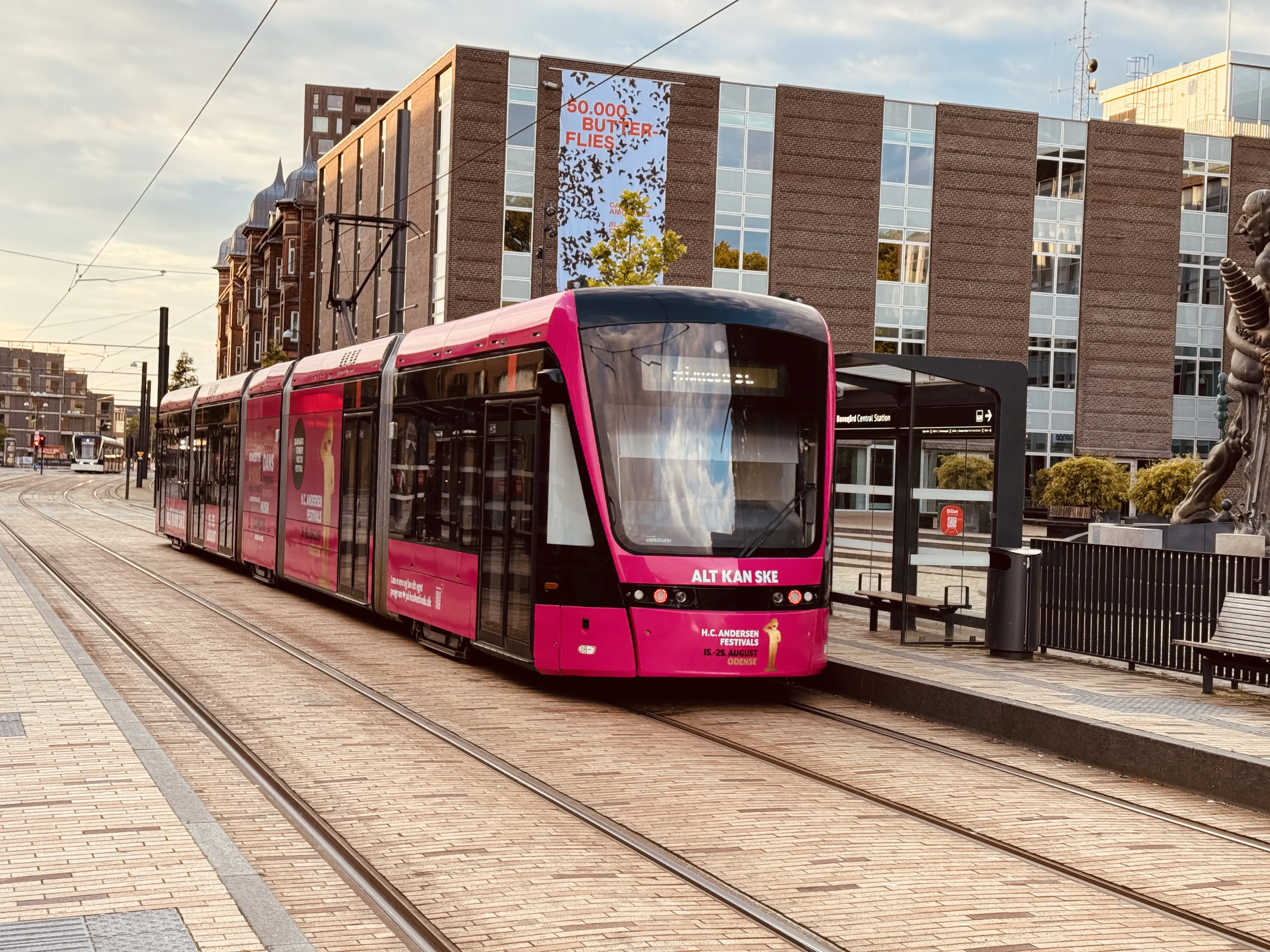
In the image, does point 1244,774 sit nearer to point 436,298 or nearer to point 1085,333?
point 436,298

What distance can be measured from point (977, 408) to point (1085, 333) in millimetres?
43448

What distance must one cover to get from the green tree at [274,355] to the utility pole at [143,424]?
18.6ft

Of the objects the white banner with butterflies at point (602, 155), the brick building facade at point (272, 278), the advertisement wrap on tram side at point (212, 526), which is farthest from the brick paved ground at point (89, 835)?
the brick building facade at point (272, 278)

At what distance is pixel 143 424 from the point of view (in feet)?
248

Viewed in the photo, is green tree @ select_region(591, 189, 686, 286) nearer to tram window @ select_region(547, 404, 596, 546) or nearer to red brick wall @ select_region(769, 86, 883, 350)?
tram window @ select_region(547, 404, 596, 546)

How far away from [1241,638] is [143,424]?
70.3 m

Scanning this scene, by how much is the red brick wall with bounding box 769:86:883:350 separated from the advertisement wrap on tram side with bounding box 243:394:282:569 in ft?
105

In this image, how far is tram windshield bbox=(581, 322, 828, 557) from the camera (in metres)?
11.4

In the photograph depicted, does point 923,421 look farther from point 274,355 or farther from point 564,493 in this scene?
point 274,355

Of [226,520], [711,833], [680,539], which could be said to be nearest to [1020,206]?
[226,520]

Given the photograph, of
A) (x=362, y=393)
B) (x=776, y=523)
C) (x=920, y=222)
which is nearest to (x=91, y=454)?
(x=920, y=222)

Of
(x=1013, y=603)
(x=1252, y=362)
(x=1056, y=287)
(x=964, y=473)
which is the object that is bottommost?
(x=1013, y=603)

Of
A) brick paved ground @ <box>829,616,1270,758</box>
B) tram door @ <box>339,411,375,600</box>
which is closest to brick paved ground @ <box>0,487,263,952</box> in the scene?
brick paved ground @ <box>829,616,1270,758</box>

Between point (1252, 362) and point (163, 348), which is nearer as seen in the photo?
point (1252, 362)
